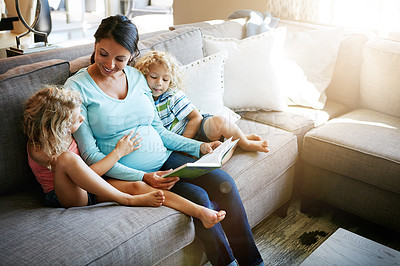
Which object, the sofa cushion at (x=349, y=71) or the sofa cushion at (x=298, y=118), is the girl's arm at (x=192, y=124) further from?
the sofa cushion at (x=349, y=71)

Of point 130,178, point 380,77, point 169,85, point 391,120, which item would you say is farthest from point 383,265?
point 380,77

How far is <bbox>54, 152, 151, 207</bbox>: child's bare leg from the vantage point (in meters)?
1.39

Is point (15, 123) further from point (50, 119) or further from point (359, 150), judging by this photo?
point (359, 150)

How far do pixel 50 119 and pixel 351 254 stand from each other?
1093mm

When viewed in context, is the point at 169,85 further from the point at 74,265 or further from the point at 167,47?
the point at 74,265

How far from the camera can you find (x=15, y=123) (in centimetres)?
151

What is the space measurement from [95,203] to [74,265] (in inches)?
15.6

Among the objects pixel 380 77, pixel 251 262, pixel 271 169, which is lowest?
pixel 251 262

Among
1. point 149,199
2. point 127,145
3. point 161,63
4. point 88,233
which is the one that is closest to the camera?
point 88,233

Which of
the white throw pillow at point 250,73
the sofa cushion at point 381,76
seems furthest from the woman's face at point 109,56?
the sofa cushion at point 381,76

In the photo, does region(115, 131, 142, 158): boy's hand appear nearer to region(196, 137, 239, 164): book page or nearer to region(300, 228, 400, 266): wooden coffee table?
region(196, 137, 239, 164): book page

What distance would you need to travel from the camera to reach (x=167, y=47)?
2143mm

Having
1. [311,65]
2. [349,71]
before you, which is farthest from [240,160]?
[349,71]

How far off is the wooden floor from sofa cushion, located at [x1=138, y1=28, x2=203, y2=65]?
982 millimetres
